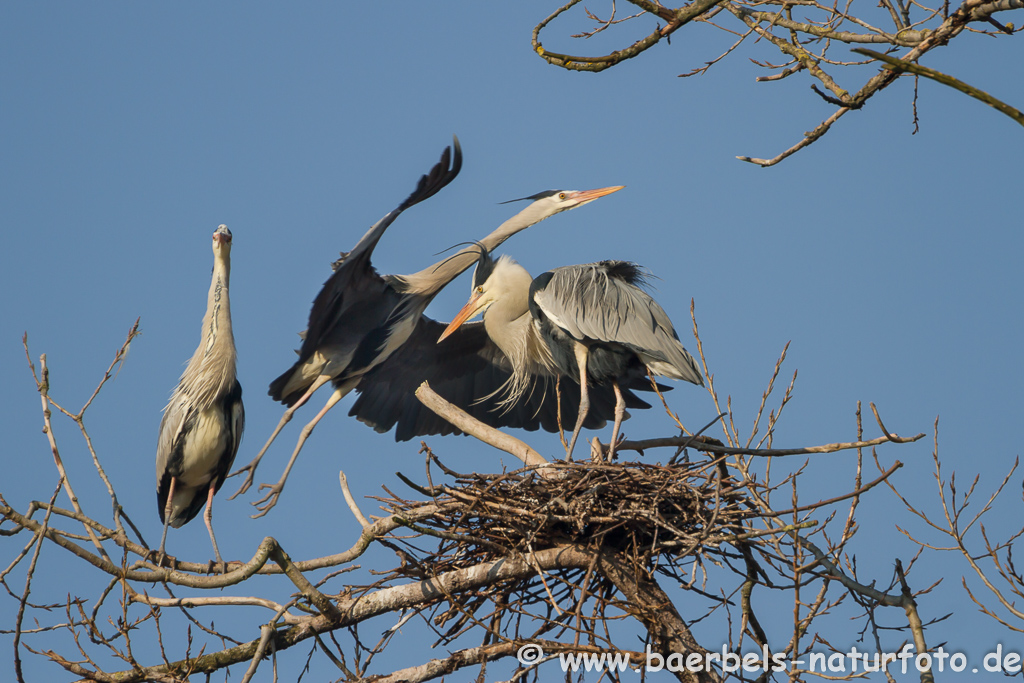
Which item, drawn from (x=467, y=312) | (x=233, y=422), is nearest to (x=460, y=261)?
(x=467, y=312)

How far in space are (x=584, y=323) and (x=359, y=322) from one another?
6.26 ft

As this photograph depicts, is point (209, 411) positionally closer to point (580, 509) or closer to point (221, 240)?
point (221, 240)

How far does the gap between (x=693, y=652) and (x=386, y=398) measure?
4293 millimetres

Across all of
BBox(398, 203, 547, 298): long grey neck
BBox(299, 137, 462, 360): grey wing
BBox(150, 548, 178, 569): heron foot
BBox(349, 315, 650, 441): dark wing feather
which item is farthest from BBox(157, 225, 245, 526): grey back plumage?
BBox(349, 315, 650, 441): dark wing feather

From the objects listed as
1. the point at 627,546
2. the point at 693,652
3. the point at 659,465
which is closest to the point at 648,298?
the point at 659,465

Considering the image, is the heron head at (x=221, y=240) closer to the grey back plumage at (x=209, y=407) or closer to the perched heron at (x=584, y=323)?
the grey back plumage at (x=209, y=407)

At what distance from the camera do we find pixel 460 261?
23.5ft

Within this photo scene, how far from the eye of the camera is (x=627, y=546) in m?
4.27

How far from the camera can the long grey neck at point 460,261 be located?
6867 millimetres

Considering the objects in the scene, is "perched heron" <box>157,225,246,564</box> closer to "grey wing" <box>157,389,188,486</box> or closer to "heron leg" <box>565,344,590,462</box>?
"grey wing" <box>157,389,188,486</box>

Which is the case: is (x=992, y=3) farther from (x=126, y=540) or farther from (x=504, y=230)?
(x=504, y=230)

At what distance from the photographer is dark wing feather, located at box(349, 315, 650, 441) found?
7.48 metres

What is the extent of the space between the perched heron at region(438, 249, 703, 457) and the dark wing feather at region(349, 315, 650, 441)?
744mm

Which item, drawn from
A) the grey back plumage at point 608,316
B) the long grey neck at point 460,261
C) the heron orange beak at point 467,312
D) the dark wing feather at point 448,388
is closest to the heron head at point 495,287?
the heron orange beak at point 467,312
